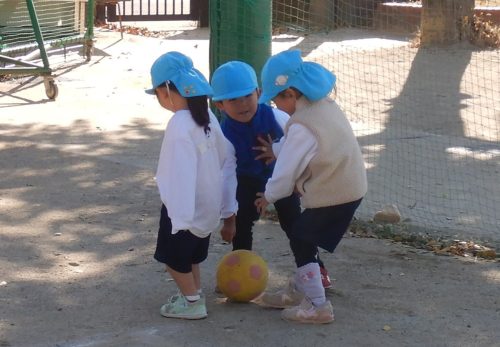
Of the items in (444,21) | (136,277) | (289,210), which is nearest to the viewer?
(289,210)

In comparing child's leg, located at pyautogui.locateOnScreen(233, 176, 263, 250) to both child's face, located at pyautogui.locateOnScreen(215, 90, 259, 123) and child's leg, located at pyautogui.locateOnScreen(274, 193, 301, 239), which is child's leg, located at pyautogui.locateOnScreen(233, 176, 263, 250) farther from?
child's face, located at pyautogui.locateOnScreen(215, 90, 259, 123)

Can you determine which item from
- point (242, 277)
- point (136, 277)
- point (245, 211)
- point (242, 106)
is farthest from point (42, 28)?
point (242, 277)

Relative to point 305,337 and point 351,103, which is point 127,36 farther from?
point 305,337

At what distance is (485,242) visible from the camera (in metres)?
5.52

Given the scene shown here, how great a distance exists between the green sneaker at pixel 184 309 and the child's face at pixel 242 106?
2.76 feet

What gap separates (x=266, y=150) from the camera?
432cm

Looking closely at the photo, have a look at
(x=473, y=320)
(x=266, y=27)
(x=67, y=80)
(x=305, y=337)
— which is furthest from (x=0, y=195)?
(x=67, y=80)

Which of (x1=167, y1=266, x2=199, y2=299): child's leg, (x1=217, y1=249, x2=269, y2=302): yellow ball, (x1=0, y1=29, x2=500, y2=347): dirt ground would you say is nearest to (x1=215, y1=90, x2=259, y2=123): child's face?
(x1=217, y1=249, x2=269, y2=302): yellow ball

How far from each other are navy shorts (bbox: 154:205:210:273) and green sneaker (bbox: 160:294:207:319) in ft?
0.50

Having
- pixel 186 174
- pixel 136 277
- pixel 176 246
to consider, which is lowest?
pixel 136 277

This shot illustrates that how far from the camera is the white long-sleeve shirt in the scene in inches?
156

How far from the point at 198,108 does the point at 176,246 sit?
1.99ft

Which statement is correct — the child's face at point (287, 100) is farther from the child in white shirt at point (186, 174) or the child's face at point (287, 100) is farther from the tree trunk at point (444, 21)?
the tree trunk at point (444, 21)

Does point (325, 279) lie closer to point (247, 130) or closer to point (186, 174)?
point (247, 130)
